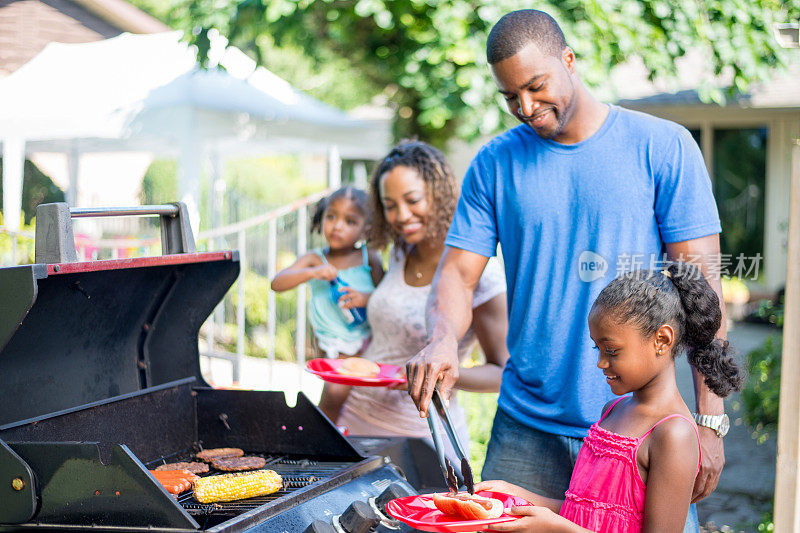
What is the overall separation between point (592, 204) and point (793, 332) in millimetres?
1149

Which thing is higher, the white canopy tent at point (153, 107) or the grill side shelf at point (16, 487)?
the white canopy tent at point (153, 107)

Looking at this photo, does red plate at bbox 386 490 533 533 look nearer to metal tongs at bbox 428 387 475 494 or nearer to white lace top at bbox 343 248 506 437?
metal tongs at bbox 428 387 475 494

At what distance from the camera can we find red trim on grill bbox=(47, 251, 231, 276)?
1.85 meters

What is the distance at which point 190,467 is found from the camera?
7.63 ft

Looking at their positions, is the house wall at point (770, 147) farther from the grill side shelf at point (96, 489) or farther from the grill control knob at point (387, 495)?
the grill side shelf at point (96, 489)

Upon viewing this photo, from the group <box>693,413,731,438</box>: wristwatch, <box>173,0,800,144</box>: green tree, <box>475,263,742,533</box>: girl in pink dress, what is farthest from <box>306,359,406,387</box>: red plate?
<box>173,0,800,144</box>: green tree

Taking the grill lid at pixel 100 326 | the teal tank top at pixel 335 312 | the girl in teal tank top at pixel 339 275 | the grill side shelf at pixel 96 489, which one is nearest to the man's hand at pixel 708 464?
the grill side shelf at pixel 96 489

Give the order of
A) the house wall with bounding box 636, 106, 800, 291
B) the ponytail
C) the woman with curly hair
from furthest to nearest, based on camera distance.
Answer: the house wall with bounding box 636, 106, 800, 291, the woman with curly hair, the ponytail

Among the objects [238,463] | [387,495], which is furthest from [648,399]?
[238,463]

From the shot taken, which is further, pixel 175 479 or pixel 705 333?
pixel 175 479

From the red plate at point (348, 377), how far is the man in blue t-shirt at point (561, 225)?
226mm

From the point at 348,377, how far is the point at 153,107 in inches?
205

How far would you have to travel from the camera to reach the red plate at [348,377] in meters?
2.52

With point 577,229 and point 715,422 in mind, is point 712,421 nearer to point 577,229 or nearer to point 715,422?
point 715,422
